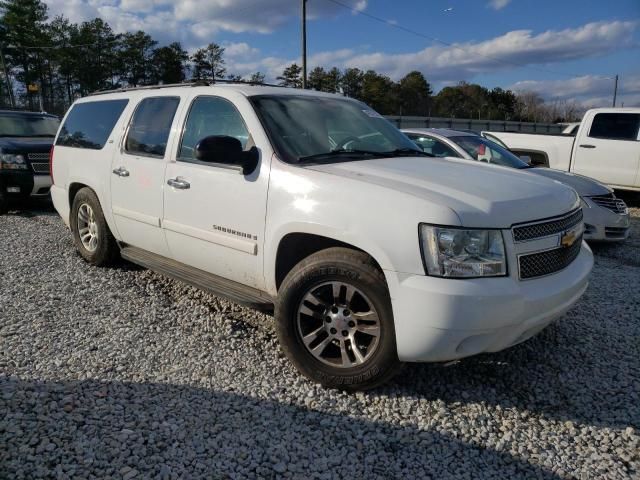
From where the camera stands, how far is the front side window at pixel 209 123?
12.0 feet

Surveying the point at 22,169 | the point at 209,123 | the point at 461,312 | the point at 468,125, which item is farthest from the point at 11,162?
the point at 468,125

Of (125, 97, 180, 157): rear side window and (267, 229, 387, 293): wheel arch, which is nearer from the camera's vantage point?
(267, 229, 387, 293): wheel arch

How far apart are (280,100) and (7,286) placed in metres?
3.34

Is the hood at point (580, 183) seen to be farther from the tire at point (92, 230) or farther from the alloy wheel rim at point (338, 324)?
the tire at point (92, 230)

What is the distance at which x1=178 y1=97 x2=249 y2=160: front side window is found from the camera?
366 centimetres

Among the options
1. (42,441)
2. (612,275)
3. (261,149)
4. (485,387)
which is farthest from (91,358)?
(612,275)

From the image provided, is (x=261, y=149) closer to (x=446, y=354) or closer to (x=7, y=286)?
(x=446, y=354)

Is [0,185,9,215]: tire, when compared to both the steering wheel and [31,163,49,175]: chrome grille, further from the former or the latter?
the steering wheel

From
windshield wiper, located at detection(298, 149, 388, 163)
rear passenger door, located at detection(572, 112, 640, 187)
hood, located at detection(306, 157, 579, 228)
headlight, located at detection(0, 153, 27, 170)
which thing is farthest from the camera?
rear passenger door, located at detection(572, 112, 640, 187)

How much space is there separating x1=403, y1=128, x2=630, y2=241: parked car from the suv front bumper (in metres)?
4.19

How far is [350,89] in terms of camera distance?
211 ft

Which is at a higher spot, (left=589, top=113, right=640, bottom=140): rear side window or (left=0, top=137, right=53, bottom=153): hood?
(left=589, top=113, right=640, bottom=140): rear side window

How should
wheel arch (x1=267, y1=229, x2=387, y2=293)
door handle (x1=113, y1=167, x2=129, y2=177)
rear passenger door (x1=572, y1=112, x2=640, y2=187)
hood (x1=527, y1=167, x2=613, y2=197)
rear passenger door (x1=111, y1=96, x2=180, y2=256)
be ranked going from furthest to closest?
rear passenger door (x1=572, y1=112, x2=640, y2=187) < hood (x1=527, y1=167, x2=613, y2=197) < door handle (x1=113, y1=167, x2=129, y2=177) < rear passenger door (x1=111, y1=96, x2=180, y2=256) < wheel arch (x1=267, y1=229, x2=387, y2=293)

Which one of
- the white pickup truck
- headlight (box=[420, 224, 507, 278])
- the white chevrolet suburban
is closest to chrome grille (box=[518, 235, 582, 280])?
the white chevrolet suburban
